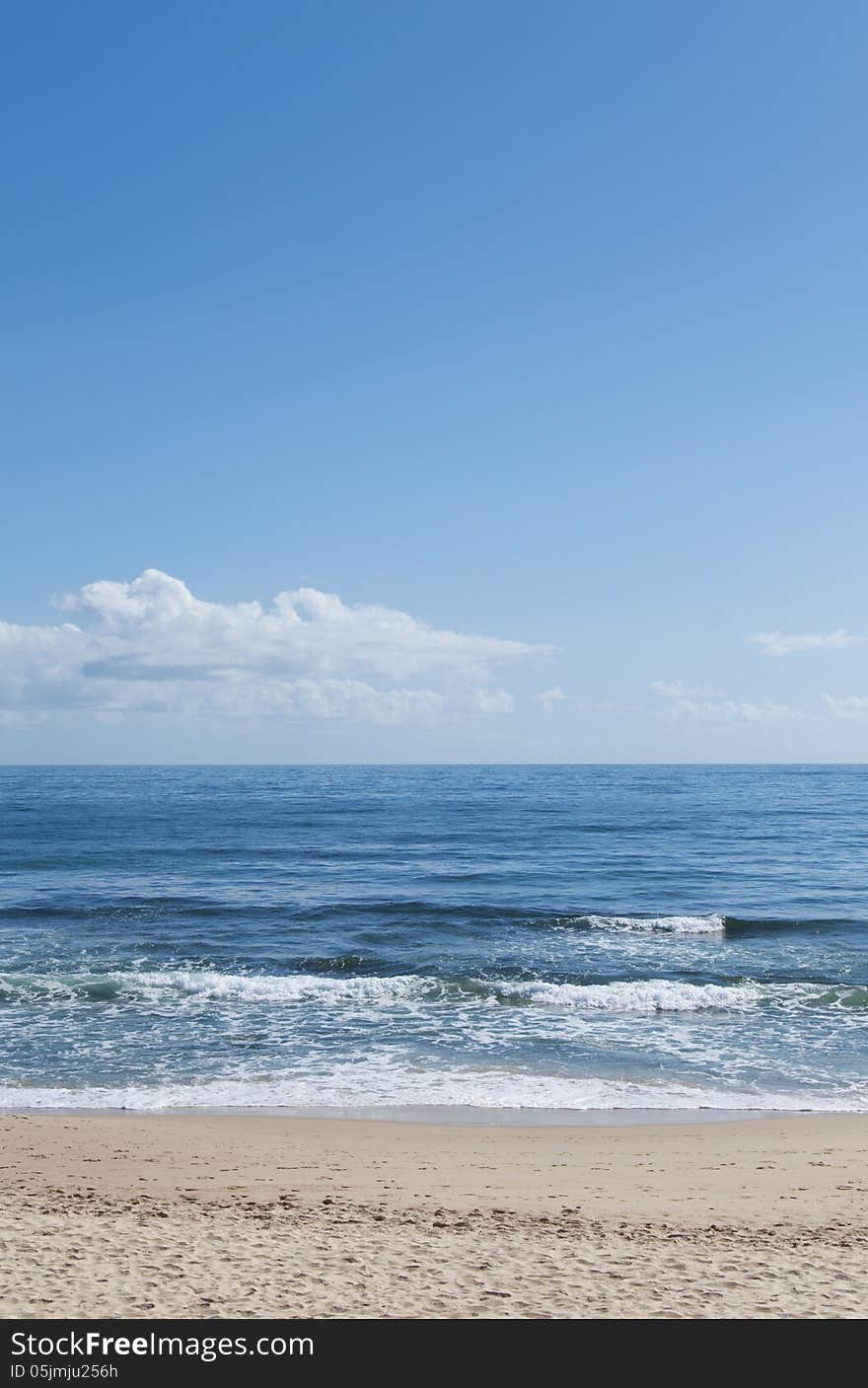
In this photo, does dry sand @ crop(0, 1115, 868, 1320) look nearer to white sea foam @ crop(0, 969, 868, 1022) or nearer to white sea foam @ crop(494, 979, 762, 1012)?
white sea foam @ crop(494, 979, 762, 1012)

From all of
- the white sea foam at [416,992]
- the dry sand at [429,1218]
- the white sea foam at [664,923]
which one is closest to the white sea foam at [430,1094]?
the dry sand at [429,1218]

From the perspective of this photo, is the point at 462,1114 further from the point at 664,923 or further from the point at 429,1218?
the point at 664,923

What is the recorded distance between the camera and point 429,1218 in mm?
8820

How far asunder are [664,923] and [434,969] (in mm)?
8825

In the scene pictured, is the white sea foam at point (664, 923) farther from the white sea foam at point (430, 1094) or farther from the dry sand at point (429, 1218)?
the dry sand at point (429, 1218)

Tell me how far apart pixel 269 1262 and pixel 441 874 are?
28.6m

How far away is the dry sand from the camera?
22.2 feet

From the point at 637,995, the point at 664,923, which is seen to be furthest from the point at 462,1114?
the point at 664,923

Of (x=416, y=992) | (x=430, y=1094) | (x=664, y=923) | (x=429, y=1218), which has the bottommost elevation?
(x=416, y=992)

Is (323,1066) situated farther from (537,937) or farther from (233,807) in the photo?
(233,807)

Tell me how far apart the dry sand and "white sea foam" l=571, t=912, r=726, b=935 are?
548 inches

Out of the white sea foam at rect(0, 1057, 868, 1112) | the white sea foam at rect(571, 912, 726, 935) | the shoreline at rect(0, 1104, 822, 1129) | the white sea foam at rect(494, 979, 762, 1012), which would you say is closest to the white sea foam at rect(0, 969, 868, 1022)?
the white sea foam at rect(494, 979, 762, 1012)
